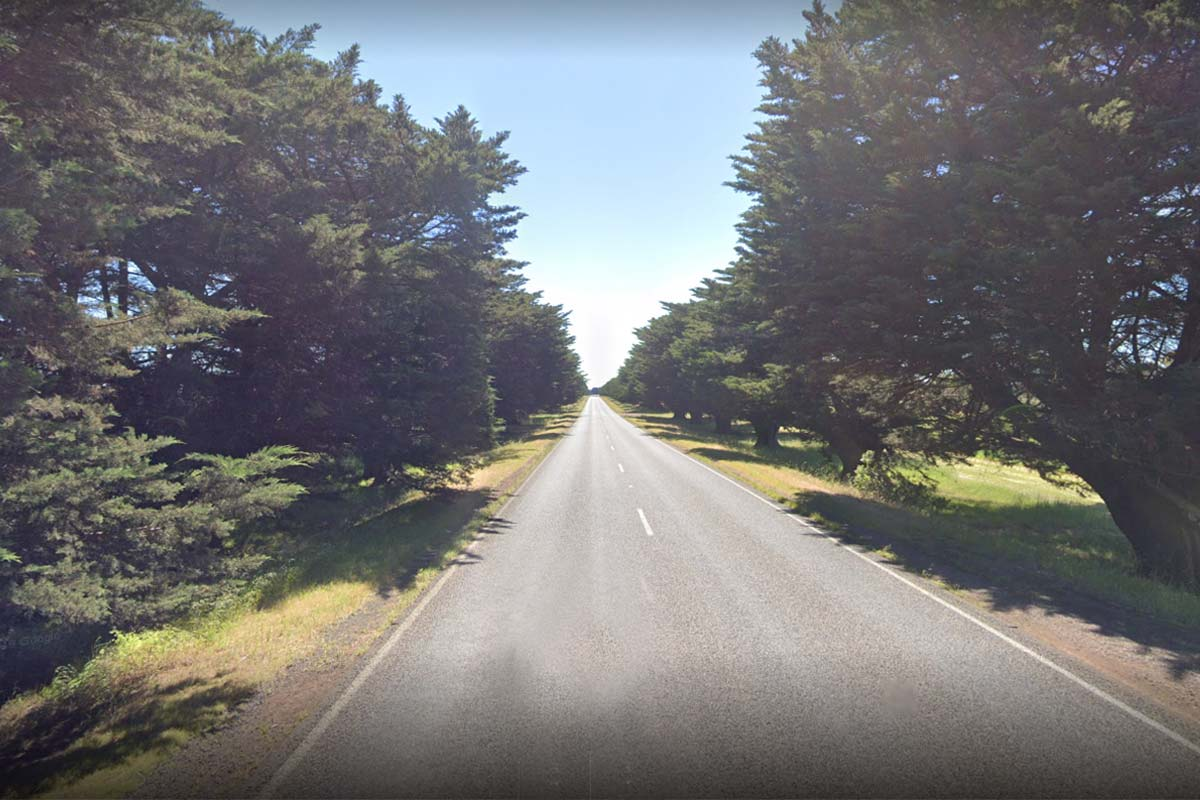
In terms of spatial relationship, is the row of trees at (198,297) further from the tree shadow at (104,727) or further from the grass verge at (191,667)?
the tree shadow at (104,727)

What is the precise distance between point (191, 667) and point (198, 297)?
343 inches

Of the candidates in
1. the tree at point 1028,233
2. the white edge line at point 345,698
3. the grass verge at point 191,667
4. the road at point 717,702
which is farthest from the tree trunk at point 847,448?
the white edge line at point 345,698

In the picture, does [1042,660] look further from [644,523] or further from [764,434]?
[764,434]

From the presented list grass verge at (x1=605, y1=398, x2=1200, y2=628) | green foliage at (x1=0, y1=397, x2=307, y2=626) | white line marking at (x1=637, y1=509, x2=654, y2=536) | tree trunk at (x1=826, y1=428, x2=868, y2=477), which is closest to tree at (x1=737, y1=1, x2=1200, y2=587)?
grass verge at (x1=605, y1=398, x2=1200, y2=628)

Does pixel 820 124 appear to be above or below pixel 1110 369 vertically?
above

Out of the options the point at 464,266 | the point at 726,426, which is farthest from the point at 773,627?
the point at 726,426

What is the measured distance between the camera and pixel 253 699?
470 centimetres

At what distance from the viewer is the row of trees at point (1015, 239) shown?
8.38 meters

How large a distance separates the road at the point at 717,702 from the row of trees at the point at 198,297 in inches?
156

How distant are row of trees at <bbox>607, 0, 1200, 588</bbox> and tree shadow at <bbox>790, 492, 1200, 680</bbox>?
7.32ft

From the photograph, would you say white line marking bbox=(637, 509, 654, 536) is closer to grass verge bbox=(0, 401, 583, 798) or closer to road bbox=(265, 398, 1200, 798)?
road bbox=(265, 398, 1200, 798)

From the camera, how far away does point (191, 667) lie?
212 inches

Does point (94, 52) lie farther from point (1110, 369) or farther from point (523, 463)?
point (523, 463)

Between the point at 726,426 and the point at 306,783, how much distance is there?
4231 centimetres
